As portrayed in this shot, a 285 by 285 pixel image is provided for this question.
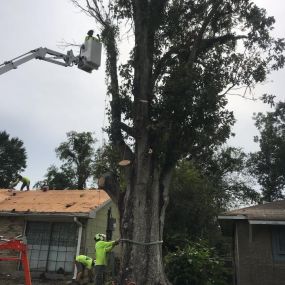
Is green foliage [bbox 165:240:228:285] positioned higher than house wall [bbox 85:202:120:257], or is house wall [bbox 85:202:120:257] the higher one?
house wall [bbox 85:202:120:257]

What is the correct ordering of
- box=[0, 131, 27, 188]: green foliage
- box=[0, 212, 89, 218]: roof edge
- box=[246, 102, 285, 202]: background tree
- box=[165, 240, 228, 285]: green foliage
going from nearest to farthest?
box=[165, 240, 228, 285]: green foliage
box=[0, 212, 89, 218]: roof edge
box=[246, 102, 285, 202]: background tree
box=[0, 131, 27, 188]: green foliage

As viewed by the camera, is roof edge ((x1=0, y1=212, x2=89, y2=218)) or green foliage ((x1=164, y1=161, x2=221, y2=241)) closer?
roof edge ((x1=0, y1=212, x2=89, y2=218))

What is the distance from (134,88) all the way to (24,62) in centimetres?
327

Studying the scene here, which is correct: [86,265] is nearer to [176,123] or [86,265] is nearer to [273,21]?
[176,123]

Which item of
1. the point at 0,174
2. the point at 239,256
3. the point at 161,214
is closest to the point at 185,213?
the point at 239,256

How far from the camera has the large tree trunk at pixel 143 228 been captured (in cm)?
1147

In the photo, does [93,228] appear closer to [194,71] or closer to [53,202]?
[53,202]

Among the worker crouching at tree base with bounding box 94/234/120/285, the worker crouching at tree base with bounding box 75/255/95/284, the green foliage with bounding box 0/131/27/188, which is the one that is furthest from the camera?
the green foliage with bounding box 0/131/27/188

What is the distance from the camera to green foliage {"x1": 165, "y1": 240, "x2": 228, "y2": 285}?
45.5ft

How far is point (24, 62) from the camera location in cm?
1176

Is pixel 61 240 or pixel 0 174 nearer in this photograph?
pixel 61 240

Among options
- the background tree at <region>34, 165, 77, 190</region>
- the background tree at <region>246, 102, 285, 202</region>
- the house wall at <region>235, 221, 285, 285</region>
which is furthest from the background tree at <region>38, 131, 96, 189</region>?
the house wall at <region>235, 221, 285, 285</region>

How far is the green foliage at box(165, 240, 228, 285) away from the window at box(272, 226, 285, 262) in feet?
6.11

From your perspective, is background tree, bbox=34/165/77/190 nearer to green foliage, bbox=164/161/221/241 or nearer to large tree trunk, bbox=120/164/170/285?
green foliage, bbox=164/161/221/241
